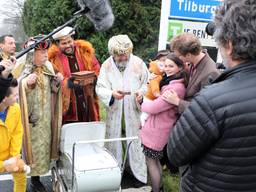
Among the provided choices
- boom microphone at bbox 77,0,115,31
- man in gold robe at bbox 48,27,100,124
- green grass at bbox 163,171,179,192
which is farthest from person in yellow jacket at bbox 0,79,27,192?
green grass at bbox 163,171,179,192

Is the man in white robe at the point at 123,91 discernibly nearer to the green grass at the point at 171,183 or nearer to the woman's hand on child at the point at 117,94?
the woman's hand on child at the point at 117,94

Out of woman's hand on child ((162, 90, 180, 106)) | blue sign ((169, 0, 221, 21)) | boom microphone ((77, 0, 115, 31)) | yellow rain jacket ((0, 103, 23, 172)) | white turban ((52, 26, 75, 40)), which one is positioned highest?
boom microphone ((77, 0, 115, 31))

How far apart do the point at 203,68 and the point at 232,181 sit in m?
1.33

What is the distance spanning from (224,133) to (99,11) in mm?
1310

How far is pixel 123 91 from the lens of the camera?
12.0 ft

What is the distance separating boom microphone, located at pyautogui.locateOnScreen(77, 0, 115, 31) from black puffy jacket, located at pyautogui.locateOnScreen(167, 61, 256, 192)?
1118mm

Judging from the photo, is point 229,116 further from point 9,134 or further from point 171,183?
point 171,183

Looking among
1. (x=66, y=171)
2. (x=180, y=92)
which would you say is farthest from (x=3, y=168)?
(x=180, y=92)

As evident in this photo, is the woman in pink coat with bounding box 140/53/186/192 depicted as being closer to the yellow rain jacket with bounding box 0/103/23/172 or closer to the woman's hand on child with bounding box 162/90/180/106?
the woman's hand on child with bounding box 162/90/180/106

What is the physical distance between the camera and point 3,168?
285cm

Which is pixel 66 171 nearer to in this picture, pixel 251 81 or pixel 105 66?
pixel 105 66

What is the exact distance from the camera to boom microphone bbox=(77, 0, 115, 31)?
7.72 ft

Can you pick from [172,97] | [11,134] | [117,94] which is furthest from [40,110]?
[172,97]

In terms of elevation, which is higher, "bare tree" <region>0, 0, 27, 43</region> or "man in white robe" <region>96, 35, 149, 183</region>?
"man in white robe" <region>96, 35, 149, 183</region>
